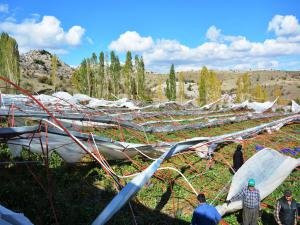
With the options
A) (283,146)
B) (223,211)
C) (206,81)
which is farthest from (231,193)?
(206,81)

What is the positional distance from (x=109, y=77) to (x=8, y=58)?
13.2 metres

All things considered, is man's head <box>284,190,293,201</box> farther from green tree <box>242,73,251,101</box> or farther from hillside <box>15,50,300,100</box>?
green tree <box>242,73,251,101</box>

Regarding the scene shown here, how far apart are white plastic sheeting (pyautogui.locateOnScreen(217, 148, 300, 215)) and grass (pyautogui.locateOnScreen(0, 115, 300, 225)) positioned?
0.46 m

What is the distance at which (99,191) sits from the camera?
6496 millimetres

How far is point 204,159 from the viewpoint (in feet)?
29.7

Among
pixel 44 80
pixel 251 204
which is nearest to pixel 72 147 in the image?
pixel 251 204

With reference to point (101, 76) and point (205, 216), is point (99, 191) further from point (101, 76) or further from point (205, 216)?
point (101, 76)

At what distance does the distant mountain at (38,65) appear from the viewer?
2221 inches

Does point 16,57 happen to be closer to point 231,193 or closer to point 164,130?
point 164,130

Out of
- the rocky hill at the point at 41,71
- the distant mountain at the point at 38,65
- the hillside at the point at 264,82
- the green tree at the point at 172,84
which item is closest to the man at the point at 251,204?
the green tree at the point at 172,84

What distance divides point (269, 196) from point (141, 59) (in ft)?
122

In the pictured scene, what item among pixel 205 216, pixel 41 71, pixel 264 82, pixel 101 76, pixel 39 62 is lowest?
pixel 264 82

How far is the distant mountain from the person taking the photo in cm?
5642

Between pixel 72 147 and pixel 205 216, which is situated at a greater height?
pixel 72 147
